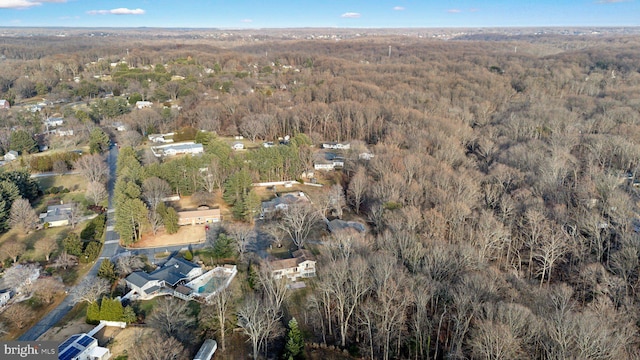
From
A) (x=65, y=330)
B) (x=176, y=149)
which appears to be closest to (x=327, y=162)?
(x=176, y=149)

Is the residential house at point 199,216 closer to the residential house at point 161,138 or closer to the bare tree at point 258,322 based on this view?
the bare tree at point 258,322

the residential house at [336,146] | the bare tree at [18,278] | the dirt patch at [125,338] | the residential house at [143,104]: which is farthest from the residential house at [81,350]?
the residential house at [143,104]

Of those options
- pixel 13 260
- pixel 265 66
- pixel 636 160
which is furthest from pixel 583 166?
pixel 265 66

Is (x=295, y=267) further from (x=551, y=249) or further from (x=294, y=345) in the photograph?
(x=551, y=249)

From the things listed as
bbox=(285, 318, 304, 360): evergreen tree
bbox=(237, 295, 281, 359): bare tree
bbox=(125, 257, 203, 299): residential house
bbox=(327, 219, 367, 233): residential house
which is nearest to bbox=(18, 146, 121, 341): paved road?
bbox=(125, 257, 203, 299): residential house

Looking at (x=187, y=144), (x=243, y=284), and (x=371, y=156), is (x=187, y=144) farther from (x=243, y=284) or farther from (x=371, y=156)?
(x=243, y=284)

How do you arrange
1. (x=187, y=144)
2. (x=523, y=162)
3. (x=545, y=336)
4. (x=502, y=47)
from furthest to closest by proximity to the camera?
Answer: 1. (x=502, y=47)
2. (x=187, y=144)
3. (x=523, y=162)
4. (x=545, y=336)
